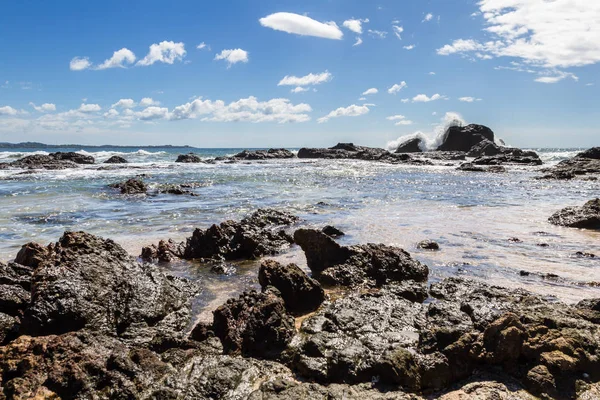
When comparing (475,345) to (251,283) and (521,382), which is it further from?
(251,283)

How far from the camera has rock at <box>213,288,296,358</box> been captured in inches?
174

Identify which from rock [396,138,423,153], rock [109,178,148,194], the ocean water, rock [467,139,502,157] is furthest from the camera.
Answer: rock [396,138,423,153]

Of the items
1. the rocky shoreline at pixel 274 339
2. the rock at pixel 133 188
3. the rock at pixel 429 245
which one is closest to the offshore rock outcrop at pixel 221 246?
the rocky shoreline at pixel 274 339

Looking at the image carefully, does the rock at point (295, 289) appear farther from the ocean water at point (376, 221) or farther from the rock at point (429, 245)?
the rock at point (429, 245)

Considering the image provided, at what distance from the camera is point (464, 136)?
7744cm

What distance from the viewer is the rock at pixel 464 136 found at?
253 ft

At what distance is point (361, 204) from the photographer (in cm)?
1638

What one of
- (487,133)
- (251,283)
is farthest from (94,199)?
(487,133)

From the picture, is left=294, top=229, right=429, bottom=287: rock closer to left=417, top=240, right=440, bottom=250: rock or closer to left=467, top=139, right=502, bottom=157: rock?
left=417, top=240, right=440, bottom=250: rock

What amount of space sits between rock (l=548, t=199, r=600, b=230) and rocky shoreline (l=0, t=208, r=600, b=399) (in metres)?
7.18

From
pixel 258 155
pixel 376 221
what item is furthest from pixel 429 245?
pixel 258 155

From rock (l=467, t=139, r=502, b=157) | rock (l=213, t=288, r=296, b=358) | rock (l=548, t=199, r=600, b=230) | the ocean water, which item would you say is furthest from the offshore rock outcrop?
rock (l=467, t=139, r=502, b=157)

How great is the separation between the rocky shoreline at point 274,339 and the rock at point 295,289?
14 mm

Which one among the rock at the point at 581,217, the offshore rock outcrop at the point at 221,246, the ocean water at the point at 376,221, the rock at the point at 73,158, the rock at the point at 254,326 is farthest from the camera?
the rock at the point at 73,158
